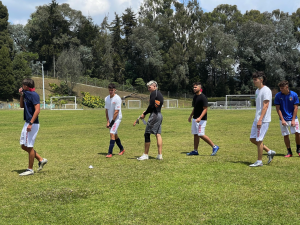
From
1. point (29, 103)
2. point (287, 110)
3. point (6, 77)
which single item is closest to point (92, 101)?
point (6, 77)

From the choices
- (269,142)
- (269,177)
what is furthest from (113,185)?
(269,142)

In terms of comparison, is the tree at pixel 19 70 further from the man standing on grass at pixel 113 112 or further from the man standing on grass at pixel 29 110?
the man standing on grass at pixel 29 110

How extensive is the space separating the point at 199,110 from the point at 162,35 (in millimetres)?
66073

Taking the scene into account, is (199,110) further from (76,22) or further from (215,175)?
(76,22)

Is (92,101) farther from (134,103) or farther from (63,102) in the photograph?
(134,103)

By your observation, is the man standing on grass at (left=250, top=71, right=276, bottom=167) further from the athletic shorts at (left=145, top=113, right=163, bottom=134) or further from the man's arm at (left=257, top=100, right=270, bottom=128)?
the athletic shorts at (left=145, top=113, right=163, bottom=134)

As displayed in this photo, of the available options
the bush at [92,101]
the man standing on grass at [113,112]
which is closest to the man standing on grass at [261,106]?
the man standing on grass at [113,112]

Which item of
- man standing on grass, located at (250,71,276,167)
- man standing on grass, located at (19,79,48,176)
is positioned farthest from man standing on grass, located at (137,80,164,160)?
man standing on grass, located at (19,79,48,176)

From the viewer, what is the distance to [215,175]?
6.34 meters

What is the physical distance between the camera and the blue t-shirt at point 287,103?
8.66 metres

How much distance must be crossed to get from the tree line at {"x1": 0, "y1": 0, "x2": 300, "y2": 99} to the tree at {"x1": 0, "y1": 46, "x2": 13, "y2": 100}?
21.1ft

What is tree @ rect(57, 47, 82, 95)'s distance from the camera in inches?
2429

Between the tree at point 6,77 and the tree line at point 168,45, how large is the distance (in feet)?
21.1

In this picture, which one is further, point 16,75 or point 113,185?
point 16,75
